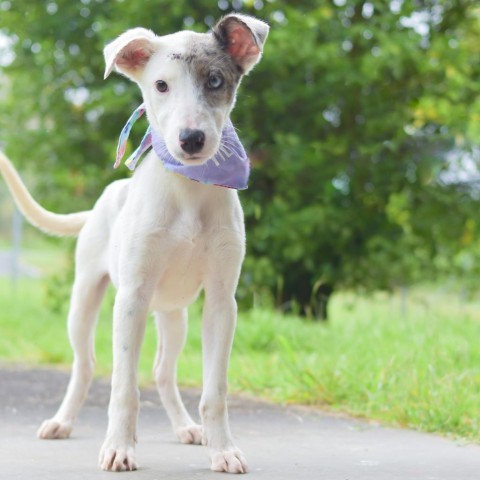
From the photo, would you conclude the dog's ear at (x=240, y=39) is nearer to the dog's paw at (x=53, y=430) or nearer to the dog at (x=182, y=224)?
the dog at (x=182, y=224)

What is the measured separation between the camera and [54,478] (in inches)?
147

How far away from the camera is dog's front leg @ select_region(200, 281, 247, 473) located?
3.89 metres

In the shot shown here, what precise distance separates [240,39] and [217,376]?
1.41m

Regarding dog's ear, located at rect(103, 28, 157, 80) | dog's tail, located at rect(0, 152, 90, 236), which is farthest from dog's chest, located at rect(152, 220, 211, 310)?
dog's tail, located at rect(0, 152, 90, 236)

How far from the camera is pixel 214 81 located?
3.77m

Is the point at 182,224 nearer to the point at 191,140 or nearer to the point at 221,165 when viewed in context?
the point at 221,165

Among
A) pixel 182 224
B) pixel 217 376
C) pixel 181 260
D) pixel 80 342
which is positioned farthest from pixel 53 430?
pixel 182 224

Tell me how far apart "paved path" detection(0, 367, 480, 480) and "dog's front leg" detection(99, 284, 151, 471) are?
8 centimetres

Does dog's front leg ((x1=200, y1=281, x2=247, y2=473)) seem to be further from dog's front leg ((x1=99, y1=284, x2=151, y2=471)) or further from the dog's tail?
the dog's tail

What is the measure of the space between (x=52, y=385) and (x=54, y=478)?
3.02m

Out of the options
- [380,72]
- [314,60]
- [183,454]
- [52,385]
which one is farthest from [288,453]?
[380,72]

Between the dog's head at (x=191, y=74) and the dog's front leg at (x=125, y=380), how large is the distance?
67 cm

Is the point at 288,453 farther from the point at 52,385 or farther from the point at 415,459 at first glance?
the point at 52,385

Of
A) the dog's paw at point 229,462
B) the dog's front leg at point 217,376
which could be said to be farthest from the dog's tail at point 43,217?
the dog's paw at point 229,462
